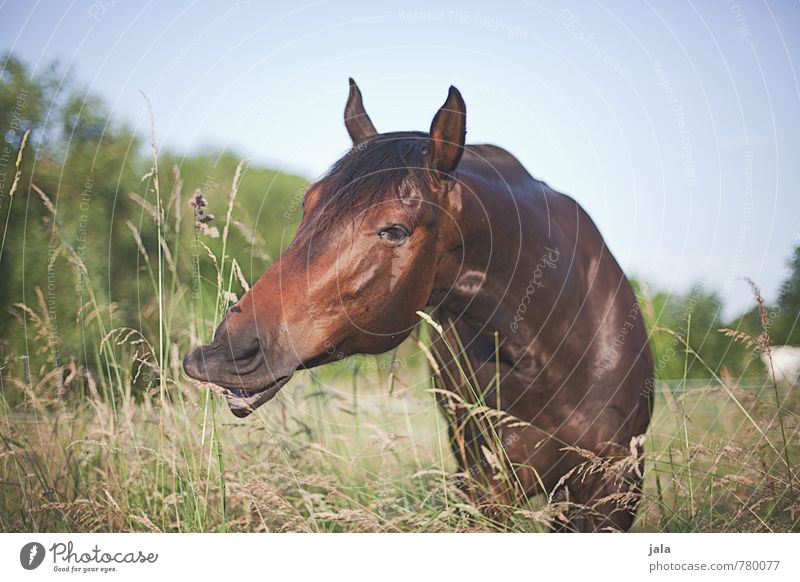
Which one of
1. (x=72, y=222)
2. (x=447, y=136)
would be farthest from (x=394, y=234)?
(x=72, y=222)

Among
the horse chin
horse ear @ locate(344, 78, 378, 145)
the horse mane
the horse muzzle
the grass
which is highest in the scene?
horse ear @ locate(344, 78, 378, 145)

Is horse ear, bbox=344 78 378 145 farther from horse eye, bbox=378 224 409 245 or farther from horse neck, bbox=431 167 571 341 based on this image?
horse eye, bbox=378 224 409 245

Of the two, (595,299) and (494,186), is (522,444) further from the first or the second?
(494,186)

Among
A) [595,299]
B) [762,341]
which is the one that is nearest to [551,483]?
[595,299]

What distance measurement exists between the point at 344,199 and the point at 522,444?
4.12 ft

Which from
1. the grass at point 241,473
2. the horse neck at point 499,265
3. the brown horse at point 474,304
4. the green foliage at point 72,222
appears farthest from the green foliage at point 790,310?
the green foliage at point 72,222

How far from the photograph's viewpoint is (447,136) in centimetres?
227

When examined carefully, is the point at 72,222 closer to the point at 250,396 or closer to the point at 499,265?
the point at 250,396

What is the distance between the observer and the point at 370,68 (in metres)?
2.92

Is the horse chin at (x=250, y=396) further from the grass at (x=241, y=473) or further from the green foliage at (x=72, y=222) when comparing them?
the green foliage at (x=72, y=222)

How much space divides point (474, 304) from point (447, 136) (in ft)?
2.02

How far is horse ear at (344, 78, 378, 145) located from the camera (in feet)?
8.87

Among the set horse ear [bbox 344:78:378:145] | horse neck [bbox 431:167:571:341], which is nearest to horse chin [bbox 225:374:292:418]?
horse neck [bbox 431:167:571:341]

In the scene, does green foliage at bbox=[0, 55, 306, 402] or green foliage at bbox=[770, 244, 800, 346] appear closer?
green foliage at bbox=[770, 244, 800, 346]
